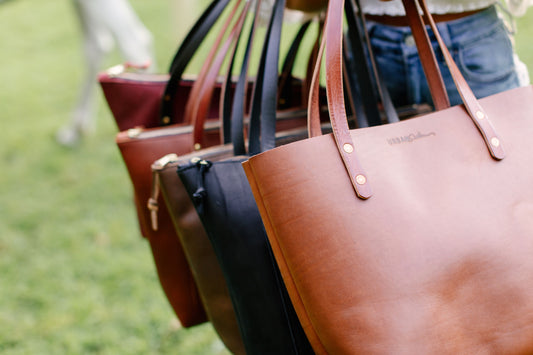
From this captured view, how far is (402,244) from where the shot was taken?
0.71 m

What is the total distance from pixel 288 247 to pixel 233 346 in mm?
395

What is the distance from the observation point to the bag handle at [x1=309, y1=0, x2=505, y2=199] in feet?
2.35

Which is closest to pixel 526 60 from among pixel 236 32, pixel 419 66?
pixel 419 66

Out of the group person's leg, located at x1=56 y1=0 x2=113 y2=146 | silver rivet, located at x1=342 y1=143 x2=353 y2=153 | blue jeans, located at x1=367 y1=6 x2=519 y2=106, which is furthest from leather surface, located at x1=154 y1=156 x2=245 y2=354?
person's leg, located at x1=56 y1=0 x2=113 y2=146

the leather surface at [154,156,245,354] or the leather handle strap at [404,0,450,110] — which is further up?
the leather handle strap at [404,0,450,110]

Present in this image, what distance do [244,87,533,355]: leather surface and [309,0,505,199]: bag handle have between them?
0.05 feet

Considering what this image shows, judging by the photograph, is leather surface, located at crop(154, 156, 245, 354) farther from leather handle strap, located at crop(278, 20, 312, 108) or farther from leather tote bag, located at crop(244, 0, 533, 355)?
leather handle strap, located at crop(278, 20, 312, 108)

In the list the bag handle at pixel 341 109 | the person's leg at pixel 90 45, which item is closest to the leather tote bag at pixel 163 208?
the bag handle at pixel 341 109

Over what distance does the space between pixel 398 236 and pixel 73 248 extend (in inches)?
81.3

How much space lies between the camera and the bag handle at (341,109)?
72cm

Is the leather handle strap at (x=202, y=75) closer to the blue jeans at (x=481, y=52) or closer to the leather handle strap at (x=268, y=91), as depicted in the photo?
the leather handle strap at (x=268, y=91)

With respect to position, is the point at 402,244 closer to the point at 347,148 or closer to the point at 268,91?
the point at 347,148

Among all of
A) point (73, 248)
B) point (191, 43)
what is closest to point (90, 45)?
point (73, 248)

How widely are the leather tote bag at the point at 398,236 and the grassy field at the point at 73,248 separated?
3.53 feet
